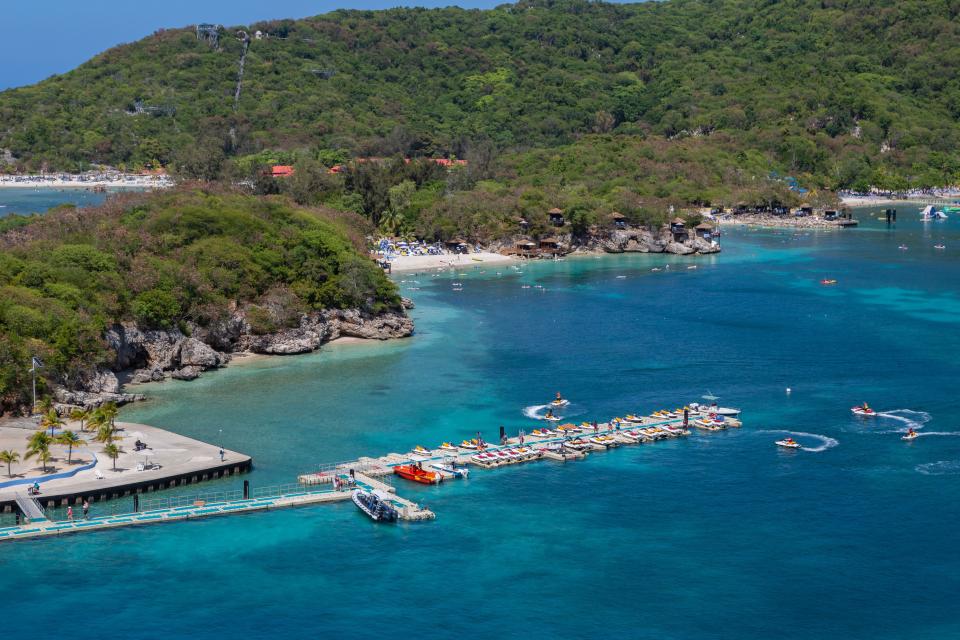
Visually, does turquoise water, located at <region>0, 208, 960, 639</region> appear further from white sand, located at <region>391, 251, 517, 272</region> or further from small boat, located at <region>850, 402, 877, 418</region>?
white sand, located at <region>391, 251, 517, 272</region>

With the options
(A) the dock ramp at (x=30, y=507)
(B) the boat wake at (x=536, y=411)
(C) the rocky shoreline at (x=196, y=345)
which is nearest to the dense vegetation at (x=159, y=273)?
(C) the rocky shoreline at (x=196, y=345)

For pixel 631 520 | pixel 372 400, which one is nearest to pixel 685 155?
pixel 372 400

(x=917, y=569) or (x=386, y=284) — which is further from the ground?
(x=386, y=284)

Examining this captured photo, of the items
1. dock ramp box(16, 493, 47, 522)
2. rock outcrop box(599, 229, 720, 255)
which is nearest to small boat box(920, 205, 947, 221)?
rock outcrop box(599, 229, 720, 255)

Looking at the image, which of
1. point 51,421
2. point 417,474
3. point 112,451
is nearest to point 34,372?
point 51,421

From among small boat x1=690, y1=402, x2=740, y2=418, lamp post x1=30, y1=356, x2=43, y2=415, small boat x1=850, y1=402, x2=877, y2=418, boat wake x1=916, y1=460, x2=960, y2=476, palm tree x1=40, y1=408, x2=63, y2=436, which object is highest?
lamp post x1=30, y1=356, x2=43, y2=415

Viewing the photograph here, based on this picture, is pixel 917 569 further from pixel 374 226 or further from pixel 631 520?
pixel 374 226

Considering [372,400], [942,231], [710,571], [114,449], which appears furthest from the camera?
[942,231]

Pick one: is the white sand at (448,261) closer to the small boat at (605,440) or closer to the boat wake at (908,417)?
the small boat at (605,440)
